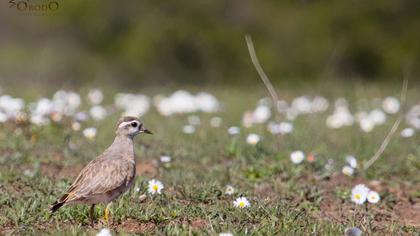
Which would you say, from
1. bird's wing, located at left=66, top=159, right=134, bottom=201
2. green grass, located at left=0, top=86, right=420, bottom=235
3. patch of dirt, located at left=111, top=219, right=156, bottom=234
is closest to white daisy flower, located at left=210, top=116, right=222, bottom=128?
green grass, located at left=0, top=86, right=420, bottom=235

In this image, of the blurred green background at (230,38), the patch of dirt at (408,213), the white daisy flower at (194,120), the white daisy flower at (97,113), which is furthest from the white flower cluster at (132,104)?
the blurred green background at (230,38)

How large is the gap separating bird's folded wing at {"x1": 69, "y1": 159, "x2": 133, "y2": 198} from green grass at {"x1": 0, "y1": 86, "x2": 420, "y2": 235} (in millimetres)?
279

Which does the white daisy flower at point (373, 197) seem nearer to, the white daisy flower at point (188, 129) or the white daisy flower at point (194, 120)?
the white daisy flower at point (188, 129)

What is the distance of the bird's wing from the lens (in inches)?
252

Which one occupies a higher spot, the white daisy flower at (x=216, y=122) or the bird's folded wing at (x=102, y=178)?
the white daisy flower at (x=216, y=122)

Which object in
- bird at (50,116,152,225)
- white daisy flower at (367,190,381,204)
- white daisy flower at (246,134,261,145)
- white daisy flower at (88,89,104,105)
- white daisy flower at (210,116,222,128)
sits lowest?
white daisy flower at (367,190,381,204)

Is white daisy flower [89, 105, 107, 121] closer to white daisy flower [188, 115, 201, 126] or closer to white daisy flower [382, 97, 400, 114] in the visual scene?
white daisy flower [188, 115, 201, 126]

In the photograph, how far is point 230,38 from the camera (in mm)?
22656

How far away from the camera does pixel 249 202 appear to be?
7137 millimetres

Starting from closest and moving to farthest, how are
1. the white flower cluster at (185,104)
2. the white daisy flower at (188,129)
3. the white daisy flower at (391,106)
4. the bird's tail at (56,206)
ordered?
the bird's tail at (56,206), the white daisy flower at (188,129), the white flower cluster at (185,104), the white daisy flower at (391,106)

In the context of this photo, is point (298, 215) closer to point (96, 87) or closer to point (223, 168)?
point (223, 168)

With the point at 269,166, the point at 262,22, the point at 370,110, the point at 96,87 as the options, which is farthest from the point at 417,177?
the point at 262,22

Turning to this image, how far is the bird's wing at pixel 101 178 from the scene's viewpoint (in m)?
6.39

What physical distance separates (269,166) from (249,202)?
1.64 metres
